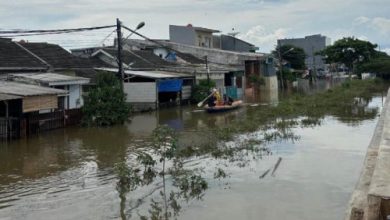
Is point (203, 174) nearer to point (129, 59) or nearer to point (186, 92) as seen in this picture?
point (186, 92)

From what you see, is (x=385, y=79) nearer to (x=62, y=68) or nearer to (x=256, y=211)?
(x=62, y=68)

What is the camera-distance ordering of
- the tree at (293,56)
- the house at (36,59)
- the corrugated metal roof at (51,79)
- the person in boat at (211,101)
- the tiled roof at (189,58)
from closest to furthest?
the corrugated metal roof at (51,79) → the house at (36,59) → the person in boat at (211,101) → the tiled roof at (189,58) → the tree at (293,56)

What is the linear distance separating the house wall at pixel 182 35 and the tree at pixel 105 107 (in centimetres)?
3174

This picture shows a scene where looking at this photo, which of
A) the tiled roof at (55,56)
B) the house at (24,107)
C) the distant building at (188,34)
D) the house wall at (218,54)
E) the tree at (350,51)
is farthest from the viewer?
the tree at (350,51)

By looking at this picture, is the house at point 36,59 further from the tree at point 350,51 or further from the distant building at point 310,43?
the distant building at point 310,43

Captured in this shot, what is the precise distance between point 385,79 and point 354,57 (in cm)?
499

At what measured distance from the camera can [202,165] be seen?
558 inches

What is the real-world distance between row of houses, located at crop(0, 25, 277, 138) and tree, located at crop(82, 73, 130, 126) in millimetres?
698

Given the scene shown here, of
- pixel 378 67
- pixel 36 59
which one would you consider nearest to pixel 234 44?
pixel 378 67

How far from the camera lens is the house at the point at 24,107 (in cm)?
1869

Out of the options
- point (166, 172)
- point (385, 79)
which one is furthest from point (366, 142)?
point (385, 79)

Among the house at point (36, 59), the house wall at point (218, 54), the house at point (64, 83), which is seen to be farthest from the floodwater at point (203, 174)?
the house wall at point (218, 54)

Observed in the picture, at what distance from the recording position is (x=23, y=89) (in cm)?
1991

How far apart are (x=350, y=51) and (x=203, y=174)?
56678mm
